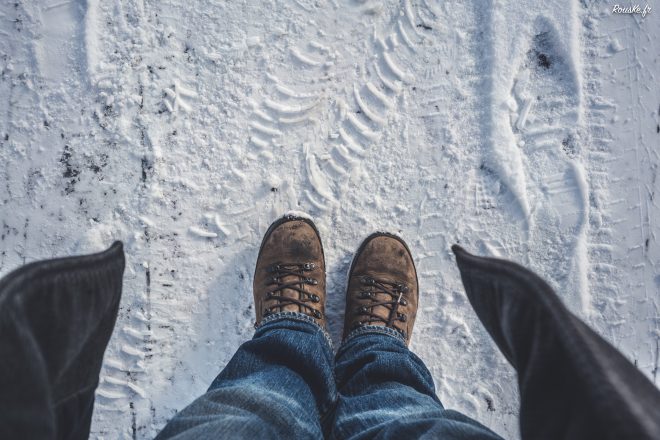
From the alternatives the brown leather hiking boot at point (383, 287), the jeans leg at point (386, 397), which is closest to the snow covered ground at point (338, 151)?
the brown leather hiking boot at point (383, 287)

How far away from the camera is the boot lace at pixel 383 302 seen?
1.03 metres

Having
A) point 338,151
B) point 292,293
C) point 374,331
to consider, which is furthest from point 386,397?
point 338,151

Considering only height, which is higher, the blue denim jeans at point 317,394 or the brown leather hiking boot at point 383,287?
the brown leather hiking boot at point 383,287

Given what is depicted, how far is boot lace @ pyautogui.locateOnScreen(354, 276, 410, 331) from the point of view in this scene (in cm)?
103

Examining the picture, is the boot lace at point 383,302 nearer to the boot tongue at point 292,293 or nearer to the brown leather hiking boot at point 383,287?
the brown leather hiking boot at point 383,287

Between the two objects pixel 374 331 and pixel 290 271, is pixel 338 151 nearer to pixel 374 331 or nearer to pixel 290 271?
pixel 290 271

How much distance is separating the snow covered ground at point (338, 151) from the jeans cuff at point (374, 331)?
0.30 ft

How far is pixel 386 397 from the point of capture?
0.81 metres

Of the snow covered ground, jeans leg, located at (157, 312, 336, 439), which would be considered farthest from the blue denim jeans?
the snow covered ground

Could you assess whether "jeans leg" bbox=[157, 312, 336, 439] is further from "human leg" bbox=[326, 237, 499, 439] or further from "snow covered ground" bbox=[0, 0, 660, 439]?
"snow covered ground" bbox=[0, 0, 660, 439]

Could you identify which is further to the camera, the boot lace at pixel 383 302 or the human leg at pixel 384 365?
the boot lace at pixel 383 302

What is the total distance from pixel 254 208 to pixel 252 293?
213 millimetres

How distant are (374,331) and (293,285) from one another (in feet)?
0.73

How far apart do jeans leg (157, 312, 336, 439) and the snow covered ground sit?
18cm
